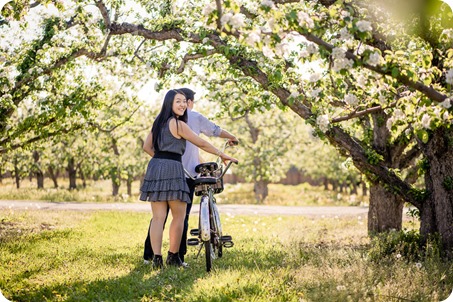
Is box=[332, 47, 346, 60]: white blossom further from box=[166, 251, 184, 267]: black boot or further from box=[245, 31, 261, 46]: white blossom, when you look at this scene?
box=[166, 251, 184, 267]: black boot

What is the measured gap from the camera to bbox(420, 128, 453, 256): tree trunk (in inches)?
304

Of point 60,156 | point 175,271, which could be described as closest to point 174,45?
point 175,271

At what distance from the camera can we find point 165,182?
6617mm

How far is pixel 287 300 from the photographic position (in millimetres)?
5234

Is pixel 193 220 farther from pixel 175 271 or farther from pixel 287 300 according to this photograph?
pixel 287 300

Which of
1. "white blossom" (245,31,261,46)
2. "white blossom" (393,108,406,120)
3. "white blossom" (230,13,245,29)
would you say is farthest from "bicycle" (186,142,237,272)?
"white blossom" (230,13,245,29)

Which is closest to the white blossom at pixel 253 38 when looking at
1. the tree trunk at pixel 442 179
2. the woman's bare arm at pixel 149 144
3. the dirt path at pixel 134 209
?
the woman's bare arm at pixel 149 144

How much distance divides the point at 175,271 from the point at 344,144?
3.69 metres

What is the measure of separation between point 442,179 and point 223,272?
3.68 meters

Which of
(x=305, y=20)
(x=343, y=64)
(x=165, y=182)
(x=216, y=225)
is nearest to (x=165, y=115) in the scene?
(x=165, y=182)

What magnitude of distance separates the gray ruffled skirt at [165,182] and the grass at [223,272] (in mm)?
928

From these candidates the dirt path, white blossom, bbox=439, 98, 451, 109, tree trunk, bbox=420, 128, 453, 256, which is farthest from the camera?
the dirt path

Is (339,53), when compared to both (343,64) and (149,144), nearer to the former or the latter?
(343,64)

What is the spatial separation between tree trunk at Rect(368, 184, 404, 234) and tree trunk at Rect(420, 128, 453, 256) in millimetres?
2847
